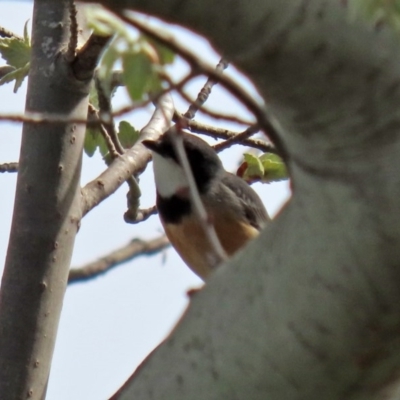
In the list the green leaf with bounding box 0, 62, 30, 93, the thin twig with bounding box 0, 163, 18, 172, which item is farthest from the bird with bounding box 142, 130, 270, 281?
the green leaf with bounding box 0, 62, 30, 93

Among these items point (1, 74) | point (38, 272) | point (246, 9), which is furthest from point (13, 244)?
point (246, 9)

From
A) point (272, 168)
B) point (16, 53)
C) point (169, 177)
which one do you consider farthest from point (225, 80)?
point (169, 177)

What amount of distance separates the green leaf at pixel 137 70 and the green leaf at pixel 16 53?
1954mm

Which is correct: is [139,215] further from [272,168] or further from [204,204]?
[204,204]

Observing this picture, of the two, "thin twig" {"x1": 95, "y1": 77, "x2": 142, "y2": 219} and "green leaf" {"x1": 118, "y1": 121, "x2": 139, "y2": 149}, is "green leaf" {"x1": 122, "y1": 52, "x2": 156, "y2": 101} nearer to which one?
"thin twig" {"x1": 95, "y1": 77, "x2": 142, "y2": 219}

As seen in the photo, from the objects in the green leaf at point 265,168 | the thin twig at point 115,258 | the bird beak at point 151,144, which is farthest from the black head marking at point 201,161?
the thin twig at point 115,258

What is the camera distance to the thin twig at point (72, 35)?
8.37ft

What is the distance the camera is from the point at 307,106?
3.87ft

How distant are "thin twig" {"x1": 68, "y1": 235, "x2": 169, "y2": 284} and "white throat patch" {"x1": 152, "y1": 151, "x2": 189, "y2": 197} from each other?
5.98 feet

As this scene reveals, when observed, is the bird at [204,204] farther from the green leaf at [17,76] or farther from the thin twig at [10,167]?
the green leaf at [17,76]

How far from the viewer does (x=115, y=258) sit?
235 centimetres

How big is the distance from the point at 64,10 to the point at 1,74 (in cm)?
102

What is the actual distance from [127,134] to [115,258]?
4.83 ft

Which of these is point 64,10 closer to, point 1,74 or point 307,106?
point 1,74
